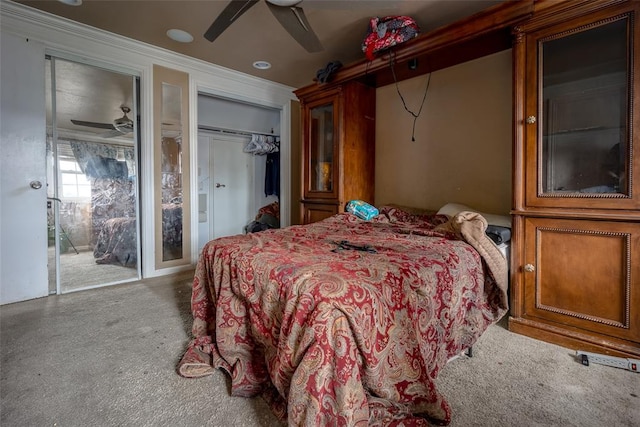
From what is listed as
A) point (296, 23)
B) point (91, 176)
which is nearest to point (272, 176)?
point (91, 176)

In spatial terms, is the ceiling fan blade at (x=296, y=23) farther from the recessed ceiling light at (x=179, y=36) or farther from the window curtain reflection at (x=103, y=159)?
the window curtain reflection at (x=103, y=159)

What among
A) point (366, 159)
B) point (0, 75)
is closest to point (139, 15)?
point (0, 75)

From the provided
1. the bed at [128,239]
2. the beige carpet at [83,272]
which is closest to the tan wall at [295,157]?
the bed at [128,239]

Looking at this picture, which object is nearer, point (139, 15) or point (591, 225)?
point (591, 225)

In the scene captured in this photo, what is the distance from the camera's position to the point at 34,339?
1.85m

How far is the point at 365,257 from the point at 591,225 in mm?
1365

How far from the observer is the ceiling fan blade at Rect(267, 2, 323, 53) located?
2.05m

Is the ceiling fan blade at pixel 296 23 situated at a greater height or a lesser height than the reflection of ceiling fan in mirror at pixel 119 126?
greater

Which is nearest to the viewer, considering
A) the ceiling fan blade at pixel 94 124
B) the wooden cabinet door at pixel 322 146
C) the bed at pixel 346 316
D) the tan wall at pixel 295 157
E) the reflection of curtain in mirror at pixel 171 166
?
the bed at pixel 346 316

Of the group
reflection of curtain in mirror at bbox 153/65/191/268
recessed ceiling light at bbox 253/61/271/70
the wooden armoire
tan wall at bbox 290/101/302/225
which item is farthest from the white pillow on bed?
reflection of curtain in mirror at bbox 153/65/191/268

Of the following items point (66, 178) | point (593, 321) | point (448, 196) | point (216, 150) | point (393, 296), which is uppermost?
point (216, 150)

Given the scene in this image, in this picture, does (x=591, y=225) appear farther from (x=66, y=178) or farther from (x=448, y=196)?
(x=66, y=178)

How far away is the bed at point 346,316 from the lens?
93cm

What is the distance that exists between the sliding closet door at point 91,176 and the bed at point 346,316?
6.10ft
